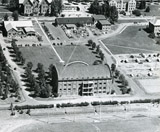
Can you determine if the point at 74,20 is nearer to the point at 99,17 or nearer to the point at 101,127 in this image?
the point at 99,17

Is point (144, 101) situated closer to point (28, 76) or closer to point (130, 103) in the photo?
point (130, 103)

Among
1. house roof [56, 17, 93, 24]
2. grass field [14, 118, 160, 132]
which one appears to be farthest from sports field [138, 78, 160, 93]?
house roof [56, 17, 93, 24]

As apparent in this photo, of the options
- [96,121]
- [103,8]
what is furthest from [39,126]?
[103,8]

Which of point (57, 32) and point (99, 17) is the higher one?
point (99, 17)

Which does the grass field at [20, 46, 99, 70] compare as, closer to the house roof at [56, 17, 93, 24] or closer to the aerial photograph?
the aerial photograph

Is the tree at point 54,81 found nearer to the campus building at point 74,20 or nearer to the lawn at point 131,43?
the lawn at point 131,43

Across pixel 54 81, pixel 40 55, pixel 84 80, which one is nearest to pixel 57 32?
pixel 40 55

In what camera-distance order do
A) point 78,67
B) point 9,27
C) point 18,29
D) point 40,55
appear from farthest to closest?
point 18,29 → point 9,27 → point 40,55 → point 78,67
